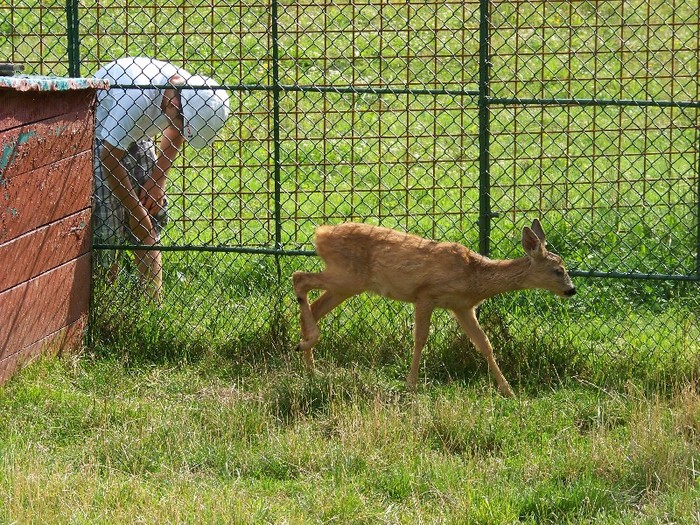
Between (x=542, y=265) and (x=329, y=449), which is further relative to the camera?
(x=542, y=265)

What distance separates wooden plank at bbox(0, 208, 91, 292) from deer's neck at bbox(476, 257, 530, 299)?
260cm

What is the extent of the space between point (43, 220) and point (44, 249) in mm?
180

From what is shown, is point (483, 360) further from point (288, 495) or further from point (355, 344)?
point (288, 495)

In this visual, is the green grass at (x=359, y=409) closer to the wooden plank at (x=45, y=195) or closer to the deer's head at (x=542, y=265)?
the deer's head at (x=542, y=265)

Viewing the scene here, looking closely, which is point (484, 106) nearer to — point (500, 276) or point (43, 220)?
point (500, 276)

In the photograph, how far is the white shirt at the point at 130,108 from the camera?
27.5ft

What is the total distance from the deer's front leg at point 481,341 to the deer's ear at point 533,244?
52cm

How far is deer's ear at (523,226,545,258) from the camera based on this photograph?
760cm

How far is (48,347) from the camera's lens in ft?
24.7

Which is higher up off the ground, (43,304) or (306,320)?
(43,304)

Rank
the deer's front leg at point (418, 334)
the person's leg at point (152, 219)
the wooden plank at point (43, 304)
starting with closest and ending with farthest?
1. the wooden plank at point (43, 304)
2. the deer's front leg at point (418, 334)
3. the person's leg at point (152, 219)

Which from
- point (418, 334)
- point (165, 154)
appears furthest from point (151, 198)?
point (418, 334)

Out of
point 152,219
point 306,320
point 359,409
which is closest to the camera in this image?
point 359,409

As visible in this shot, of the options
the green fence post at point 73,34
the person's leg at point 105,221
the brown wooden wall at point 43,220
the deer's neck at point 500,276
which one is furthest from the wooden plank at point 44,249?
the deer's neck at point 500,276
